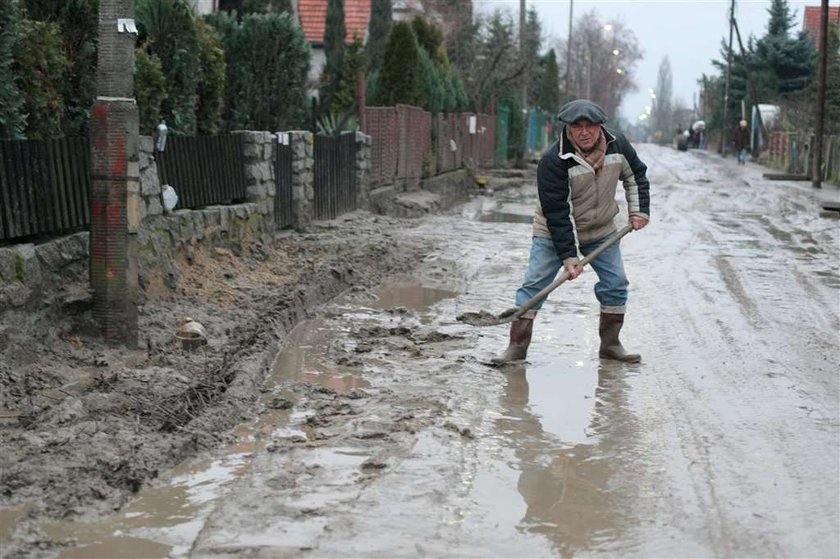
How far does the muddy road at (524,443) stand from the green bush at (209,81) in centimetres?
281

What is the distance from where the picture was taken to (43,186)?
25.6 ft

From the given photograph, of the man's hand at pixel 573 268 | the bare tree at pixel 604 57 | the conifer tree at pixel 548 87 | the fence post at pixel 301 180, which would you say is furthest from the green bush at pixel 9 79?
the bare tree at pixel 604 57

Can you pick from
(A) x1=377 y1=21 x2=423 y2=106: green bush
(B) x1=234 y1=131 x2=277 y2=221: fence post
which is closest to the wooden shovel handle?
(B) x1=234 y1=131 x2=277 y2=221: fence post

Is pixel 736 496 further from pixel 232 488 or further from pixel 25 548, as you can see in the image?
pixel 25 548

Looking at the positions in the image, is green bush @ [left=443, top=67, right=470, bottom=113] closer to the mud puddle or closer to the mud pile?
the mud pile

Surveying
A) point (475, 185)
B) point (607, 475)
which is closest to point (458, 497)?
point (607, 475)

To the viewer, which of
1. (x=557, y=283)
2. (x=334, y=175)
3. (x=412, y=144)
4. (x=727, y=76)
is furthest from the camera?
(x=727, y=76)

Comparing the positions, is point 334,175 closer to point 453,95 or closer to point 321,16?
point 453,95

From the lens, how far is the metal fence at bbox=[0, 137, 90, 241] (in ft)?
24.4

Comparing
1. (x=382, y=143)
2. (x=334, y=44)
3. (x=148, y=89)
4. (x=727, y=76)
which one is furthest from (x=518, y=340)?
(x=727, y=76)

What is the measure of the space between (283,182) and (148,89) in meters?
3.60

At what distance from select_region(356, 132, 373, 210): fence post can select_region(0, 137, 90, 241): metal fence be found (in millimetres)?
9316

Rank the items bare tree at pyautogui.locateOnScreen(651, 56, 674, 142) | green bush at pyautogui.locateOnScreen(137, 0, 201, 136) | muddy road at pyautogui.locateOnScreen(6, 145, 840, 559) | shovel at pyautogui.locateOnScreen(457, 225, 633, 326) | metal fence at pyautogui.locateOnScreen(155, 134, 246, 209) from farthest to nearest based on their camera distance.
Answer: bare tree at pyautogui.locateOnScreen(651, 56, 674, 142) < green bush at pyautogui.locateOnScreen(137, 0, 201, 136) < metal fence at pyautogui.locateOnScreen(155, 134, 246, 209) < shovel at pyautogui.locateOnScreen(457, 225, 633, 326) < muddy road at pyautogui.locateOnScreen(6, 145, 840, 559)

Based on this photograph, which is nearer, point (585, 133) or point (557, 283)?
point (585, 133)
